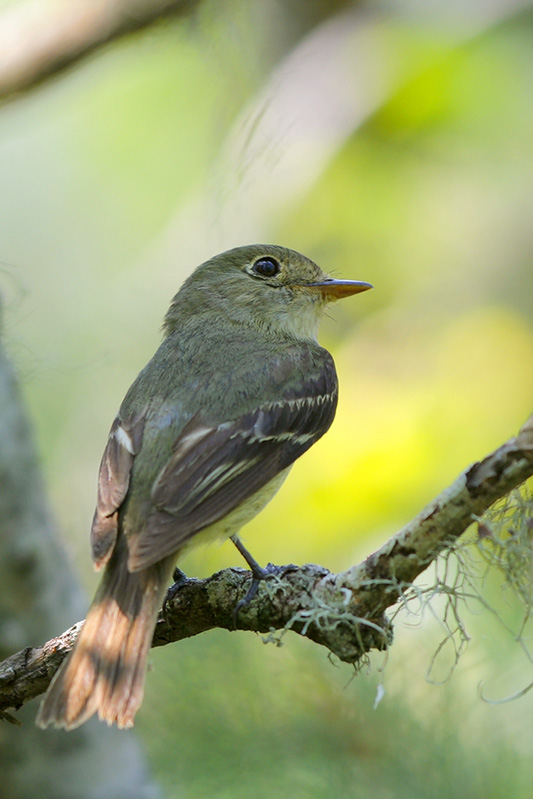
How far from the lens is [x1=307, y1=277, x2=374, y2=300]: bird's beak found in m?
4.56

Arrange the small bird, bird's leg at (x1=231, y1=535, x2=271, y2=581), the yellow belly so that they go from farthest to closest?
the yellow belly → bird's leg at (x1=231, y1=535, x2=271, y2=581) → the small bird

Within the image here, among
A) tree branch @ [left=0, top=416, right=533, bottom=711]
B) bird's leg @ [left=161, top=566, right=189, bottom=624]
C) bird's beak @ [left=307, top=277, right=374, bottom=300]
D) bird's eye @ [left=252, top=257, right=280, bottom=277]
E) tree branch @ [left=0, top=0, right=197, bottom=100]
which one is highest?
tree branch @ [left=0, top=0, right=197, bottom=100]

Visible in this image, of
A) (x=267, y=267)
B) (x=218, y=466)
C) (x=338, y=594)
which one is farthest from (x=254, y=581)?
(x=267, y=267)

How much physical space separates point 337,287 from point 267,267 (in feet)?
1.20

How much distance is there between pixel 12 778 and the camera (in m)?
3.75

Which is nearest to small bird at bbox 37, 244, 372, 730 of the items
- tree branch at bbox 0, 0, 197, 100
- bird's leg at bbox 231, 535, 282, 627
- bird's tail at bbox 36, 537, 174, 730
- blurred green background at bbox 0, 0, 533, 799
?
bird's tail at bbox 36, 537, 174, 730

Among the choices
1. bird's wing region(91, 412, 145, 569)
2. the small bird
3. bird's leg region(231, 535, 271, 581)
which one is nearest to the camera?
the small bird

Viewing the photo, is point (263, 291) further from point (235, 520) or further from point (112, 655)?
point (112, 655)

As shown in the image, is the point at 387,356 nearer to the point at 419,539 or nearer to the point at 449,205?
the point at 449,205

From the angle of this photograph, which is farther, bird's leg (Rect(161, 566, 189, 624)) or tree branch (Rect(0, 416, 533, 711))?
bird's leg (Rect(161, 566, 189, 624))

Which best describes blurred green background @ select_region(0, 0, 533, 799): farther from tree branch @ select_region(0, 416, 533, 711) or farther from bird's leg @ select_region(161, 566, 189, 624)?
tree branch @ select_region(0, 416, 533, 711)

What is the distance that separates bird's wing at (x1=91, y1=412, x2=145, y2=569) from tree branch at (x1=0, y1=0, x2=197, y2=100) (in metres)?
2.03

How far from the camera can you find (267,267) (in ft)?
15.4

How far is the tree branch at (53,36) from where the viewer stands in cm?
469
